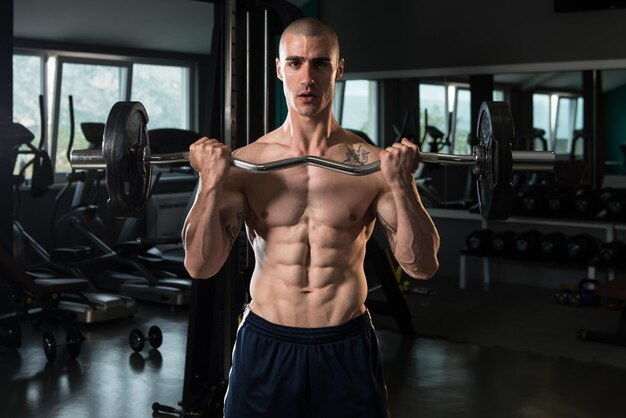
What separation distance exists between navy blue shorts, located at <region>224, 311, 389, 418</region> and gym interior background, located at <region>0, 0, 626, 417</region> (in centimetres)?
119

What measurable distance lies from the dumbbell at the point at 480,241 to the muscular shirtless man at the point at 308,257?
14.7 feet

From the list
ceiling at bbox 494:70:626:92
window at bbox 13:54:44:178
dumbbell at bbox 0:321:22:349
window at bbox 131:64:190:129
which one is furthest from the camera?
window at bbox 131:64:190:129

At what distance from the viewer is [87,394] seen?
12.4 ft

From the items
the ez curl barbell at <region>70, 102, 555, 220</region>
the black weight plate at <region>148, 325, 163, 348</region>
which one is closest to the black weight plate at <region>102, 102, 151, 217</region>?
the ez curl barbell at <region>70, 102, 555, 220</region>

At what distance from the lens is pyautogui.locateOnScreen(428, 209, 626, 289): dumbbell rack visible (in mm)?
5853

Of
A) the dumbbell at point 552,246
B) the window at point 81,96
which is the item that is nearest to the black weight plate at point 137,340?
the dumbbell at point 552,246

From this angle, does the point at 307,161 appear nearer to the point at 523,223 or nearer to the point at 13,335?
the point at 13,335

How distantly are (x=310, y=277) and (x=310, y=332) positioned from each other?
0.41ft

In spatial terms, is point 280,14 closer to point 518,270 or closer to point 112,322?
point 112,322

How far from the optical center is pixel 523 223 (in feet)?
21.3

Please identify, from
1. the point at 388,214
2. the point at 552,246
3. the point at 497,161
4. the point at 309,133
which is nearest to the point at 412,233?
the point at 388,214

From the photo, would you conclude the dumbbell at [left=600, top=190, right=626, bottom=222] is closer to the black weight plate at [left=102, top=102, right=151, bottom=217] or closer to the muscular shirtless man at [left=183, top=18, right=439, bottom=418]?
the muscular shirtless man at [left=183, top=18, right=439, bottom=418]

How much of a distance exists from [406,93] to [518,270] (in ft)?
5.71

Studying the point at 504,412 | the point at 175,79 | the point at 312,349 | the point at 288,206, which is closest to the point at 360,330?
the point at 312,349
